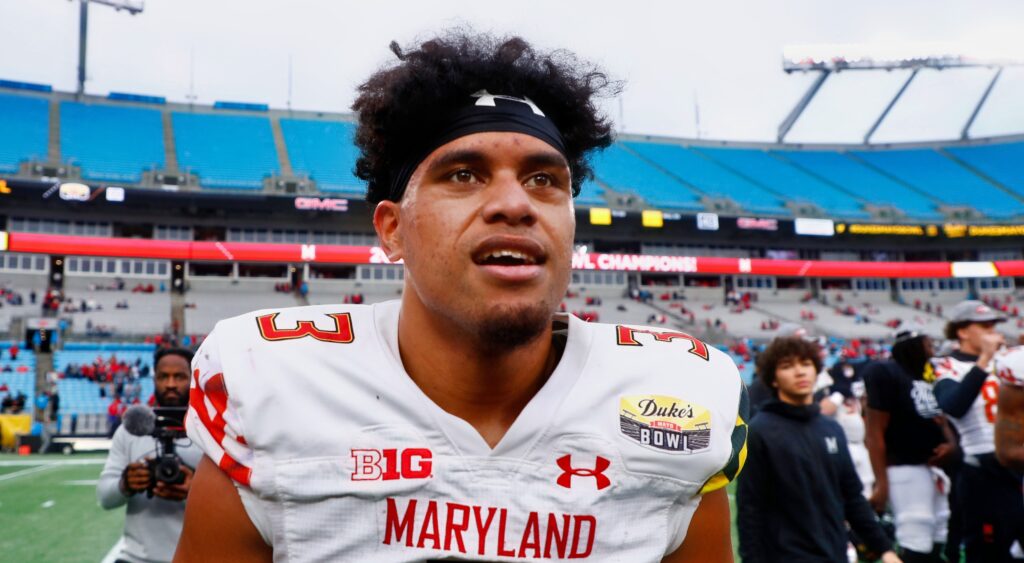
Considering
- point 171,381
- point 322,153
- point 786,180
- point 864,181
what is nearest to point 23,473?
point 171,381

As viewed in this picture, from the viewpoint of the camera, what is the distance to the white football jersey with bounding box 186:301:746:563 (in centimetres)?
143

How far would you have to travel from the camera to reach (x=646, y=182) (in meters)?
37.5

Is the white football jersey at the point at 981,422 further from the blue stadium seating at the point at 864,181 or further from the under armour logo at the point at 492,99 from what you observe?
the blue stadium seating at the point at 864,181

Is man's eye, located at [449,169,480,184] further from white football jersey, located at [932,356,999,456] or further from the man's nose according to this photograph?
white football jersey, located at [932,356,999,456]

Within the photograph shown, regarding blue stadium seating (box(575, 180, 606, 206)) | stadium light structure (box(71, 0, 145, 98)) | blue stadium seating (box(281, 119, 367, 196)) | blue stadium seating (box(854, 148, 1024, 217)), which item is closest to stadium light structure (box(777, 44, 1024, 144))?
blue stadium seating (box(854, 148, 1024, 217))

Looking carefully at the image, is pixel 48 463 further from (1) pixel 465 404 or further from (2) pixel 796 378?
(1) pixel 465 404

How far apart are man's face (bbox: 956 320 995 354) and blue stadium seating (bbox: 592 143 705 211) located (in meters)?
30.4

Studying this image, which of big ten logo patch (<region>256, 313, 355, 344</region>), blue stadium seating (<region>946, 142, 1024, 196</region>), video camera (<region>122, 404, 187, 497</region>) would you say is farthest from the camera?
blue stadium seating (<region>946, 142, 1024, 196</region>)

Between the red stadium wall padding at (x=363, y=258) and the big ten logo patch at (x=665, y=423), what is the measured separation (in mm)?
22732

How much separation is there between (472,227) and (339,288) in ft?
105

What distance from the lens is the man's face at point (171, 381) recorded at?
4016 mm

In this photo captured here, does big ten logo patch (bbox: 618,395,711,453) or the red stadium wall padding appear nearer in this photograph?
big ten logo patch (bbox: 618,395,711,453)

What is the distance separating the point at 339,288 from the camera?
107 feet

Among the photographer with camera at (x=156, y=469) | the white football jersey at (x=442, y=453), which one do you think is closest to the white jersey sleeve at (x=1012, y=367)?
the white football jersey at (x=442, y=453)
